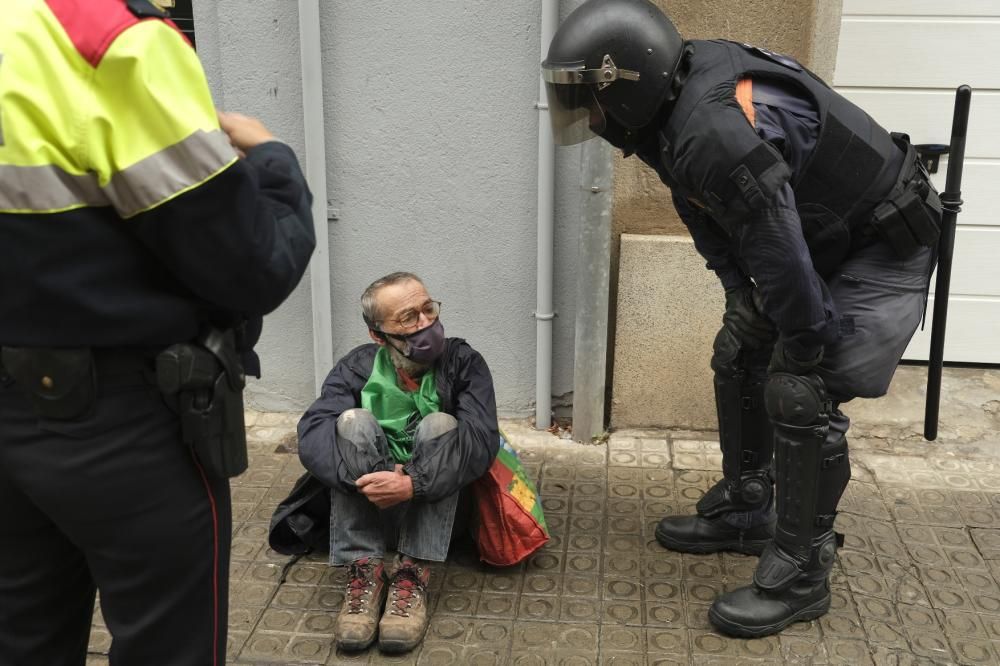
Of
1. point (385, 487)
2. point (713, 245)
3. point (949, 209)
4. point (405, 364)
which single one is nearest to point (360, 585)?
point (385, 487)

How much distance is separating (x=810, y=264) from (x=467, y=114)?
76.7 inches

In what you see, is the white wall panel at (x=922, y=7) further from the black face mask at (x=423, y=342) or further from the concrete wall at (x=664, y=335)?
the black face mask at (x=423, y=342)

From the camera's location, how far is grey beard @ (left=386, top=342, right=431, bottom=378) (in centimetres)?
329

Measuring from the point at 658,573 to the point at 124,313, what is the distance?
7.24 feet

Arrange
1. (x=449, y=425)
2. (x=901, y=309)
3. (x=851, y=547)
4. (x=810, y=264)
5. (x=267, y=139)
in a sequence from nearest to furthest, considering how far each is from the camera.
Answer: (x=267, y=139) < (x=810, y=264) < (x=901, y=309) < (x=449, y=425) < (x=851, y=547)

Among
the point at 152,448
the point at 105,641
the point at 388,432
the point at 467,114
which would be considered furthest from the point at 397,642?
the point at 467,114

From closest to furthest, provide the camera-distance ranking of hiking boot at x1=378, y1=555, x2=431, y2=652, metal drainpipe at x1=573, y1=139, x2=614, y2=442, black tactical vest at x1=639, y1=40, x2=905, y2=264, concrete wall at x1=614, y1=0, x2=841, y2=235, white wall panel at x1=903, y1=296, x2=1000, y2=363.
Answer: black tactical vest at x1=639, y1=40, x2=905, y2=264, hiking boot at x1=378, y1=555, x2=431, y2=652, concrete wall at x1=614, y1=0, x2=841, y2=235, metal drainpipe at x1=573, y1=139, x2=614, y2=442, white wall panel at x1=903, y1=296, x2=1000, y2=363

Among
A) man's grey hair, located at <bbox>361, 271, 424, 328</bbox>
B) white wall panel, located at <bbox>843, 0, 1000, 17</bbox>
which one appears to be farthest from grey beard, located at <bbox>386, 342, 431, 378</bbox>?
white wall panel, located at <bbox>843, 0, 1000, 17</bbox>

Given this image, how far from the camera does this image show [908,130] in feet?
14.3

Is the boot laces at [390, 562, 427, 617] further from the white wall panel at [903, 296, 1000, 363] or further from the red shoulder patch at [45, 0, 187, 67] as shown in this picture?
the white wall panel at [903, 296, 1000, 363]

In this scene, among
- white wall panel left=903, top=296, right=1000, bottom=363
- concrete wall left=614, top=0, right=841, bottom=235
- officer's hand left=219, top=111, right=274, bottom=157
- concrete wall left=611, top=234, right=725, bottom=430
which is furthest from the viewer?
white wall panel left=903, top=296, right=1000, bottom=363

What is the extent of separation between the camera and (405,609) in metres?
3.11

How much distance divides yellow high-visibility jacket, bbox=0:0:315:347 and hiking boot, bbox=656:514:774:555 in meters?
2.13

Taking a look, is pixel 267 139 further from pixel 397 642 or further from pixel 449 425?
pixel 397 642
